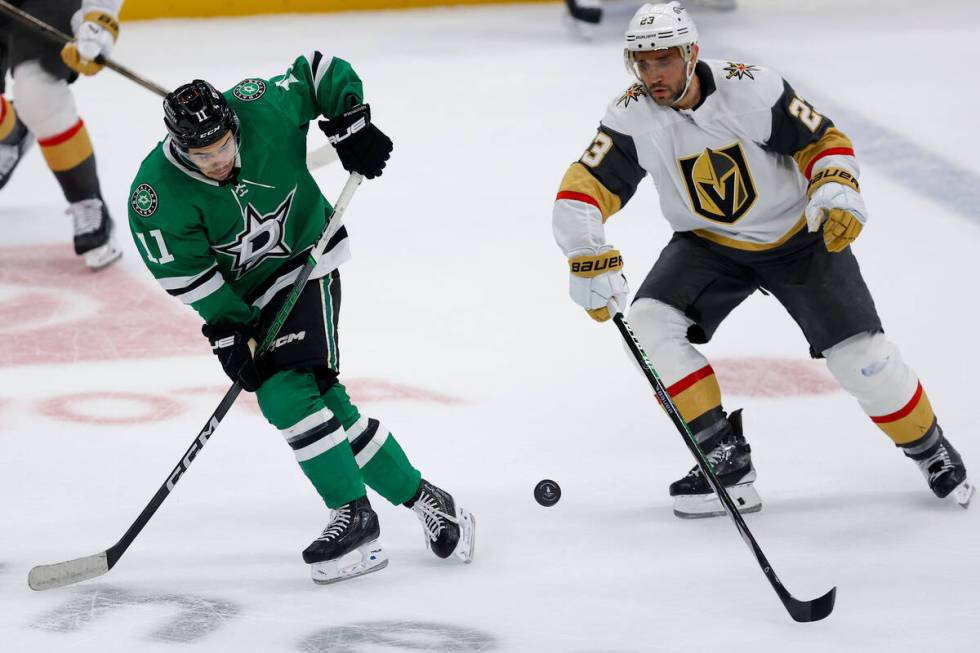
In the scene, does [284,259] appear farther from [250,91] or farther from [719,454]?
[719,454]

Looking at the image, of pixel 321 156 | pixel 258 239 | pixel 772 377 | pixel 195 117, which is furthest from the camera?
pixel 772 377

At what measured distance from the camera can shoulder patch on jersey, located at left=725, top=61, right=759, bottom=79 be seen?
2.98 m

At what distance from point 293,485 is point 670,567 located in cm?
94

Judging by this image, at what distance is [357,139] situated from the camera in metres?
2.93

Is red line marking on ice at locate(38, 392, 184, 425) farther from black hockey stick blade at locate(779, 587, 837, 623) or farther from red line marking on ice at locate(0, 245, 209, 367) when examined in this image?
black hockey stick blade at locate(779, 587, 837, 623)

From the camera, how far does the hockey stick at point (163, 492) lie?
2885 millimetres

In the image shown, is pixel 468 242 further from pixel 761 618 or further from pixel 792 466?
pixel 761 618

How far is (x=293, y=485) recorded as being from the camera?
3.39m

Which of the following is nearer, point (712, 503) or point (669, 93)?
point (669, 93)

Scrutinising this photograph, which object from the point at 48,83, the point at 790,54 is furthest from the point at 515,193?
the point at 790,54

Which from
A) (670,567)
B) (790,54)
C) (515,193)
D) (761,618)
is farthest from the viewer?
(790,54)

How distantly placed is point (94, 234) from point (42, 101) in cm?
46

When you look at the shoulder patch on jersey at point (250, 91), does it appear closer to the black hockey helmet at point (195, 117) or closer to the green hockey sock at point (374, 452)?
the black hockey helmet at point (195, 117)

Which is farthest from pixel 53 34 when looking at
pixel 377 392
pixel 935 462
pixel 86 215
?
pixel 935 462
